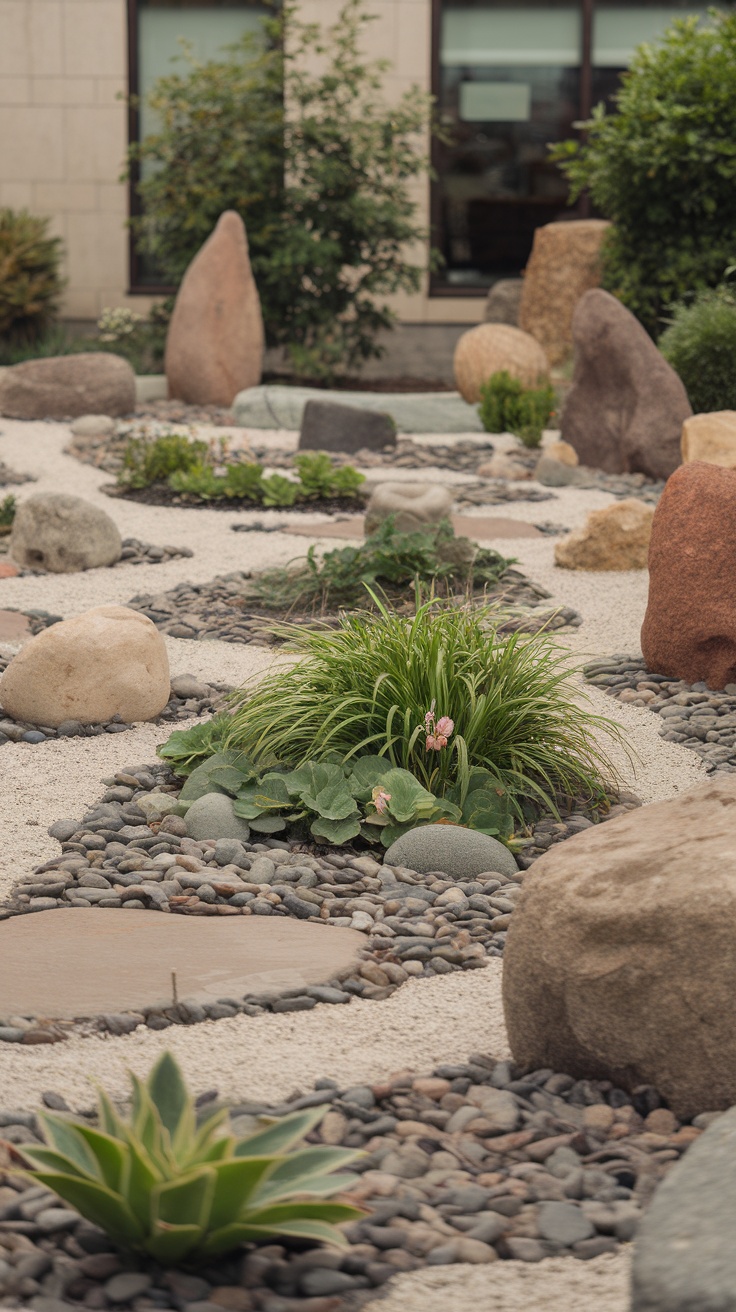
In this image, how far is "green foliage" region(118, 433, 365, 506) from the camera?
8.51 meters

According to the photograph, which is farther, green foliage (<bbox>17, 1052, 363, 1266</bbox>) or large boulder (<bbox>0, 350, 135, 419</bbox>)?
large boulder (<bbox>0, 350, 135, 419</bbox>)

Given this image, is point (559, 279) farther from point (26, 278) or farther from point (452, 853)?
point (452, 853)

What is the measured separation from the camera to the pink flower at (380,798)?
3.71 meters

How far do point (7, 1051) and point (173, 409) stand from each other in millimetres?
10344

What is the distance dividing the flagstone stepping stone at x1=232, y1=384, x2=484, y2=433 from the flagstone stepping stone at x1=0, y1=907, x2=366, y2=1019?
28.2 feet

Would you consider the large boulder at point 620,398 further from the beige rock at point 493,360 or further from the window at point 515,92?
the window at point 515,92

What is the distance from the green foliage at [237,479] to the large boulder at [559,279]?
18.2ft

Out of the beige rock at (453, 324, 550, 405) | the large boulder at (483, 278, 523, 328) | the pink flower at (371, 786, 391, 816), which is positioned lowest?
the pink flower at (371, 786, 391, 816)

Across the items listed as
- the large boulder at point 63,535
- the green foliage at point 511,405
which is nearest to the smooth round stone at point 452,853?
the large boulder at point 63,535

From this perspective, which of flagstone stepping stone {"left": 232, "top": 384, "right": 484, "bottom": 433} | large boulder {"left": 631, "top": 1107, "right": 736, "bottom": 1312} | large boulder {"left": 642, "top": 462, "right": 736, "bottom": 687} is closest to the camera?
large boulder {"left": 631, "top": 1107, "right": 736, "bottom": 1312}

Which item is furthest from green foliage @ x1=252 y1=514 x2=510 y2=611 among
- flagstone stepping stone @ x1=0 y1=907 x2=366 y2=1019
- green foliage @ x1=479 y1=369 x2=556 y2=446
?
green foliage @ x1=479 y1=369 x2=556 y2=446

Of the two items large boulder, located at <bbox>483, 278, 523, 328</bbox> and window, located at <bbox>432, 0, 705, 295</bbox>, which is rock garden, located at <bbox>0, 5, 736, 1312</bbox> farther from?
window, located at <bbox>432, 0, 705, 295</bbox>

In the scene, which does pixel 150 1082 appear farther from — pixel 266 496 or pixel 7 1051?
pixel 266 496

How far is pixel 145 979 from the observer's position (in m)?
2.95
